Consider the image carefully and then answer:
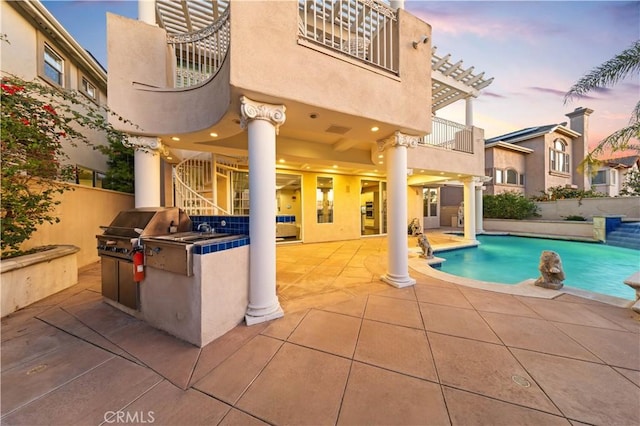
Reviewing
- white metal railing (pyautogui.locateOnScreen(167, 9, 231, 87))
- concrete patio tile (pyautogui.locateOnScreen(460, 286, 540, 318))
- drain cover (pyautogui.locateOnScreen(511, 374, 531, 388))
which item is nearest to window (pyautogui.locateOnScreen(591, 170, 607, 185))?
concrete patio tile (pyautogui.locateOnScreen(460, 286, 540, 318))

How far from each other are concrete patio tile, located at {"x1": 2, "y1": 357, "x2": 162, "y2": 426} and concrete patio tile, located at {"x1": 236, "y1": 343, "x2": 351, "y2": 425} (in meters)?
0.89

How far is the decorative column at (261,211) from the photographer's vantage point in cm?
265

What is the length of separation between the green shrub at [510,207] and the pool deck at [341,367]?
12.1m

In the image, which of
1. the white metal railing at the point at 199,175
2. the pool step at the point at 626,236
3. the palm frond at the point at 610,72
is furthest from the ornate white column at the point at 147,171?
the pool step at the point at 626,236

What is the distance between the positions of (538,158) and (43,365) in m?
23.2

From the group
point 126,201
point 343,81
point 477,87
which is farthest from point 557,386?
point 477,87

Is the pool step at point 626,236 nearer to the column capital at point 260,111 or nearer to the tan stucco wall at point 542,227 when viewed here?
the tan stucco wall at point 542,227

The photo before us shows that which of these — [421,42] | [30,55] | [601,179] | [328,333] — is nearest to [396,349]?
[328,333]

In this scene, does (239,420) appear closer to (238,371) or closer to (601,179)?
(238,371)

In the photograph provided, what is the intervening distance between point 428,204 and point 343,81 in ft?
44.3

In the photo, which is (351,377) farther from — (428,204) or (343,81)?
(428,204)

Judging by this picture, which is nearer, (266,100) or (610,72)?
(266,100)

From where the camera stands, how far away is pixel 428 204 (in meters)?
14.4

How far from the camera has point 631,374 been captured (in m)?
1.75
